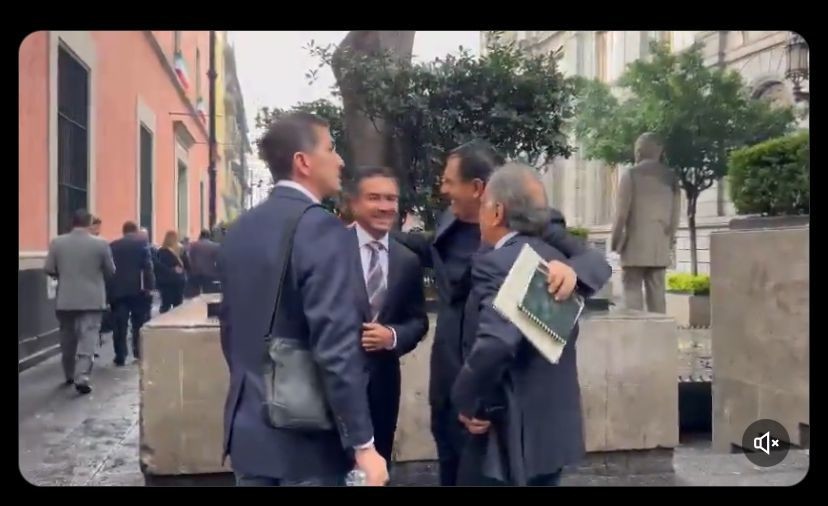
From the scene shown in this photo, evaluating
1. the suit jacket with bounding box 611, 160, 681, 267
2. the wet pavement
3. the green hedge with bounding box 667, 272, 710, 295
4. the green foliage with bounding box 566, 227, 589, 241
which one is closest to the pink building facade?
the wet pavement

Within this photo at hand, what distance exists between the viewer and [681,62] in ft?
9.80

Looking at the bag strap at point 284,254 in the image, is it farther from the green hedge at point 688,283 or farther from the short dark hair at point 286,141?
the green hedge at point 688,283

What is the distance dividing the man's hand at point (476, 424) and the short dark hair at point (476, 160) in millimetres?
714

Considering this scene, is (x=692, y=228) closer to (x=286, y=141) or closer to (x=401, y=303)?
(x=401, y=303)

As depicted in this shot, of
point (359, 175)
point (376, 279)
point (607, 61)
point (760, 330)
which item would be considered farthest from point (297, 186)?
point (760, 330)

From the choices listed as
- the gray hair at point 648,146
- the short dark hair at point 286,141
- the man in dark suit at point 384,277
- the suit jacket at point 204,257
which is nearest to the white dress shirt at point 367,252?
the man in dark suit at point 384,277

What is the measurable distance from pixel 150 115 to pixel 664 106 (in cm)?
162

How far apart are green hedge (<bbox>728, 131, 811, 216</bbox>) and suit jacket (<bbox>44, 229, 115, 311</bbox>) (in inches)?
78.7

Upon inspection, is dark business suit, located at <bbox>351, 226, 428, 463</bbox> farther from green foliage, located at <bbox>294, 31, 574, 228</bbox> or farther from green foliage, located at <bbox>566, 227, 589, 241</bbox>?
green foliage, located at <bbox>566, 227, 589, 241</bbox>

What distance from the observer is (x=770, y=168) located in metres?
3.05

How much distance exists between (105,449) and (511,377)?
1.38m

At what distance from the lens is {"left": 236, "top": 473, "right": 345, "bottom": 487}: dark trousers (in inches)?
101
